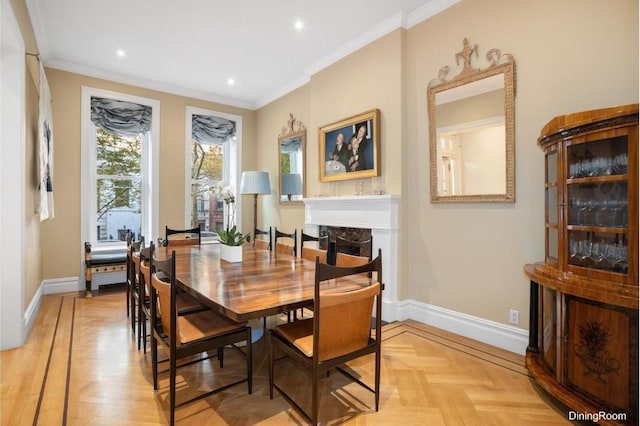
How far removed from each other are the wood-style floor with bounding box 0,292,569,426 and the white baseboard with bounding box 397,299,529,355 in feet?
0.34

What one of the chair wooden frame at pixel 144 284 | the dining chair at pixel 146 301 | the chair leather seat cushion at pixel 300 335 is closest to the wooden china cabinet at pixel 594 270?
the chair leather seat cushion at pixel 300 335

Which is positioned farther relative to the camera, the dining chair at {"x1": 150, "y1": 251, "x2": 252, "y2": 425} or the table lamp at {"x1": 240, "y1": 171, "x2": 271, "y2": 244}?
the table lamp at {"x1": 240, "y1": 171, "x2": 271, "y2": 244}

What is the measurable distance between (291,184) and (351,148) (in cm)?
147

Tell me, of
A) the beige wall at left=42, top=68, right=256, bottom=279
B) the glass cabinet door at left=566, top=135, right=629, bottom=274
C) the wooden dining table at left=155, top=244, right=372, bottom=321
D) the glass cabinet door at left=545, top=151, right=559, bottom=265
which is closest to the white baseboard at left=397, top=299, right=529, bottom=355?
the glass cabinet door at left=545, top=151, right=559, bottom=265

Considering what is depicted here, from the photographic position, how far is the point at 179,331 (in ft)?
6.10

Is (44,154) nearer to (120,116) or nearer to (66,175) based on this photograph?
(66,175)

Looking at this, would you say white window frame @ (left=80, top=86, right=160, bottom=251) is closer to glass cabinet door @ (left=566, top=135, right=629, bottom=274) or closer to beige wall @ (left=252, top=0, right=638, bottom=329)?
beige wall @ (left=252, top=0, right=638, bottom=329)

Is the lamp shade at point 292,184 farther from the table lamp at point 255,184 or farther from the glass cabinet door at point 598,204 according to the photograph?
the glass cabinet door at point 598,204

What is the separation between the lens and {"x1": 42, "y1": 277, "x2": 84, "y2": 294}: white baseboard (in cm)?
424

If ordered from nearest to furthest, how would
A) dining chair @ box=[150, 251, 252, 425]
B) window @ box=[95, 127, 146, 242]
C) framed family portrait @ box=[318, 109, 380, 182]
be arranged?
dining chair @ box=[150, 251, 252, 425] → framed family portrait @ box=[318, 109, 380, 182] → window @ box=[95, 127, 146, 242]

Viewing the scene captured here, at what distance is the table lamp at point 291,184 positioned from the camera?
4.98 m

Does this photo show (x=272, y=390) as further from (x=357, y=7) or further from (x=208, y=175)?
(x=208, y=175)

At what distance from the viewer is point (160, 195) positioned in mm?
5070

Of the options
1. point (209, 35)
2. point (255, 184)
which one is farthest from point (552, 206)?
point (255, 184)
